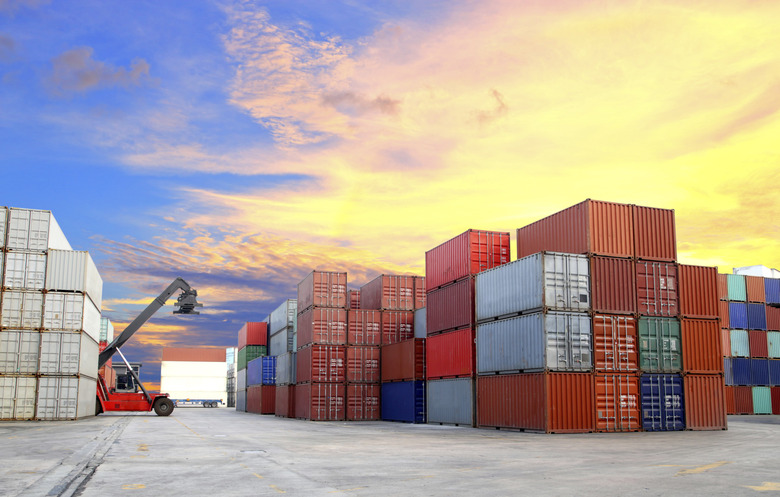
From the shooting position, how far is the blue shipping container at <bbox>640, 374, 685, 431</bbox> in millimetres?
29391

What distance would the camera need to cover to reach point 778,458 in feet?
53.6

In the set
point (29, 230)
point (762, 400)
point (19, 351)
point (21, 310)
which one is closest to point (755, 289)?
point (762, 400)

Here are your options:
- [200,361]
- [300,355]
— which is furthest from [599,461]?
[200,361]

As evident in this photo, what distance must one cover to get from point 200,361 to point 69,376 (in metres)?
106

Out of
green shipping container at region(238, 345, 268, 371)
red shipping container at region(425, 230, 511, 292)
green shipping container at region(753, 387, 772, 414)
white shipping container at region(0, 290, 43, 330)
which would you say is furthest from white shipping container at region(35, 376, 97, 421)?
green shipping container at region(753, 387, 772, 414)

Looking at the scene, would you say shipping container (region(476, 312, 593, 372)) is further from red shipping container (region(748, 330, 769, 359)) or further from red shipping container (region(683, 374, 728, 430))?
red shipping container (region(748, 330, 769, 359))

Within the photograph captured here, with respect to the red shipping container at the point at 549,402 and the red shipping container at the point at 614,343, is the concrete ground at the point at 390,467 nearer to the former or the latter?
the red shipping container at the point at 549,402

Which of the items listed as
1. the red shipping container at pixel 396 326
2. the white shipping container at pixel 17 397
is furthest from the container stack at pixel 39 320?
the red shipping container at pixel 396 326

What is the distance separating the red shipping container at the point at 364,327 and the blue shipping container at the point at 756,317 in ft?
118

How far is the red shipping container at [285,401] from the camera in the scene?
5516 cm

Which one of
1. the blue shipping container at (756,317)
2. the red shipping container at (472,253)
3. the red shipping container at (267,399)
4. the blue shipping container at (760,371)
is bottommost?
the red shipping container at (267,399)

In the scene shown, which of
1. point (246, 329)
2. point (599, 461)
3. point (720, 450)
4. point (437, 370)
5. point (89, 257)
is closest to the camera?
point (599, 461)

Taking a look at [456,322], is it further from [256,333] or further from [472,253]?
[256,333]

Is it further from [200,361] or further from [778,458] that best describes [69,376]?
[200,361]
